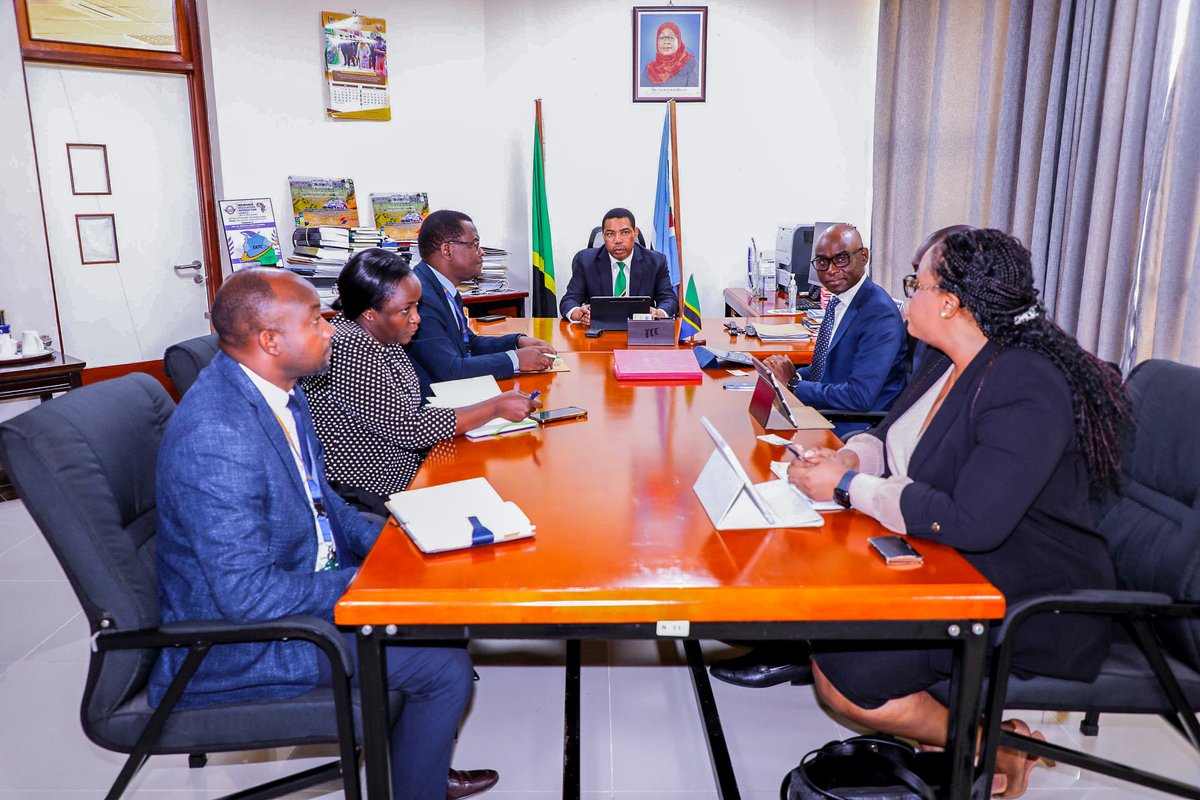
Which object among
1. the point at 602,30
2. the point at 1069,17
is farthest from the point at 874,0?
the point at 1069,17

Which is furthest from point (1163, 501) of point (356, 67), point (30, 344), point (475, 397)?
point (356, 67)

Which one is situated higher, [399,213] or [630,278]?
[399,213]

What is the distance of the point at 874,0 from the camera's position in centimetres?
572

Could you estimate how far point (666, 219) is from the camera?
5.03m

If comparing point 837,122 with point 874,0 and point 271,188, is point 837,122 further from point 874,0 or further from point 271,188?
point 271,188

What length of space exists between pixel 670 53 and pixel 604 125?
628mm

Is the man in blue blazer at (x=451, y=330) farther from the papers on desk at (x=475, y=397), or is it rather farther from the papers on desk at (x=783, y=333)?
the papers on desk at (x=783, y=333)

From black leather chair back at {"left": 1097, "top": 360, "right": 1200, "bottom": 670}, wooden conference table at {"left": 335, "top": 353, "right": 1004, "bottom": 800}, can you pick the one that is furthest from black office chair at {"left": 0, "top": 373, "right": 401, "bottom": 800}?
black leather chair back at {"left": 1097, "top": 360, "right": 1200, "bottom": 670}

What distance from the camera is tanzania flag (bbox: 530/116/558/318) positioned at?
5824mm

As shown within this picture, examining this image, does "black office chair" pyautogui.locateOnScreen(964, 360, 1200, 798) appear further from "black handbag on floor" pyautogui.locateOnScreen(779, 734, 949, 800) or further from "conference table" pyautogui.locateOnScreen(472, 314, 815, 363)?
"conference table" pyautogui.locateOnScreen(472, 314, 815, 363)

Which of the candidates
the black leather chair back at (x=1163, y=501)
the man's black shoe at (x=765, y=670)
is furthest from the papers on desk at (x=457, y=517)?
the black leather chair back at (x=1163, y=501)

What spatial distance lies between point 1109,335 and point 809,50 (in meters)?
3.36

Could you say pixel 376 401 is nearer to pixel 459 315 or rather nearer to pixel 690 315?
pixel 459 315

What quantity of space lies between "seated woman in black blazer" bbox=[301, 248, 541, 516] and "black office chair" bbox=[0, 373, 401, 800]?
649 millimetres
